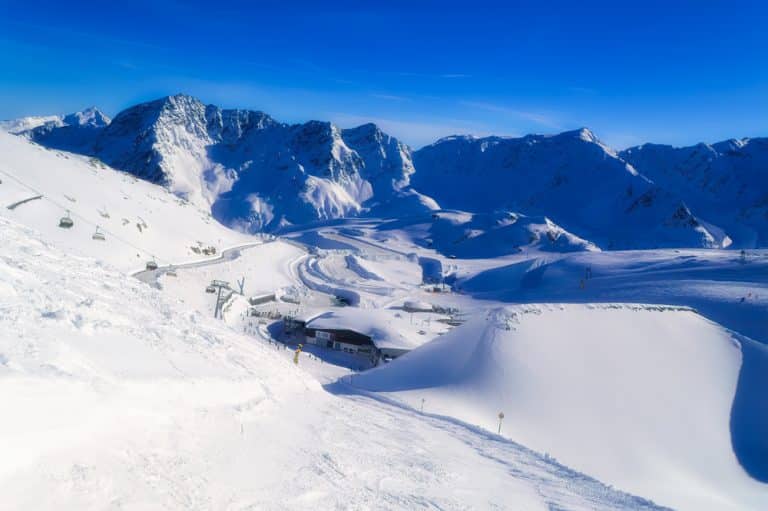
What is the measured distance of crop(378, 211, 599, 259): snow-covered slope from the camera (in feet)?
377

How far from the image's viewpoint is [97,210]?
1783 inches

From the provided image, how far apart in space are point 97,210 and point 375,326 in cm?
3009

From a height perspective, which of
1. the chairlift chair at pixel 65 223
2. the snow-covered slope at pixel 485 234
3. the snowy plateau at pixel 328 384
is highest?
the snow-covered slope at pixel 485 234

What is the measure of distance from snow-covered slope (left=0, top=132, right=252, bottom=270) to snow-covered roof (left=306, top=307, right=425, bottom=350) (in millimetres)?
17095

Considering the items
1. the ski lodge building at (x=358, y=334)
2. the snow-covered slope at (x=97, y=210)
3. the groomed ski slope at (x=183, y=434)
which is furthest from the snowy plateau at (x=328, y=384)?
the snow-covered slope at (x=97, y=210)

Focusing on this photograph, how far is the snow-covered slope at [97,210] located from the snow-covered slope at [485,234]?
70.9 metres

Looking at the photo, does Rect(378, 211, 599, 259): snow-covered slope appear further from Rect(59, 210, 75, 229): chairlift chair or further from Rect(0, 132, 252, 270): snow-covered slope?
Rect(59, 210, 75, 229): chairlift chair

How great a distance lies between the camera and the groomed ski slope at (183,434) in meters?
5.34

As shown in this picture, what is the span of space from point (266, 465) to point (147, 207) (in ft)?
181

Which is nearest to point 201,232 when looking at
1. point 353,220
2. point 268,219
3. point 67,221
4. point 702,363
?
point 67,221

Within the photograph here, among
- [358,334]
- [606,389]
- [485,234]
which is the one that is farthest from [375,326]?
[485,234]

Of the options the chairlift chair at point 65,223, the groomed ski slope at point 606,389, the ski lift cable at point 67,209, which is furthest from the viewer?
the ski lift cable at point 67,209

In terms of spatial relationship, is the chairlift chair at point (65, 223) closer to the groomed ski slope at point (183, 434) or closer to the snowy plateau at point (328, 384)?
the snowy plateau at point (328, 384)

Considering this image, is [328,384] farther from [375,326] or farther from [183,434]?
[375,326]
